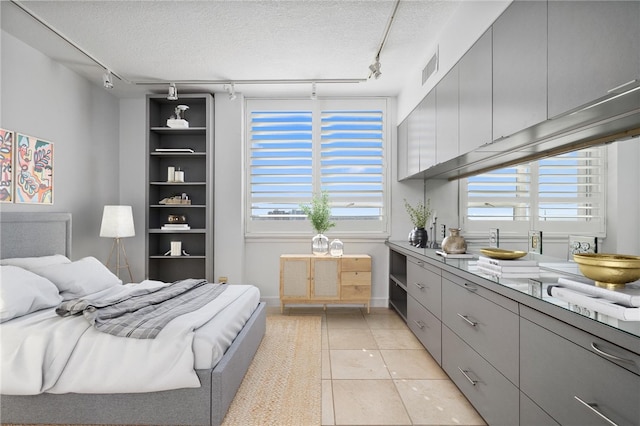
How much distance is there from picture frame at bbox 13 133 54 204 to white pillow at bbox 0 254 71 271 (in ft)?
1.90

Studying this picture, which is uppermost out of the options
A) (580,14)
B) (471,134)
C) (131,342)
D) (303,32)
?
(303,32)

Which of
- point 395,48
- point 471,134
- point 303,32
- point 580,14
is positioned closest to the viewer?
point 580,14

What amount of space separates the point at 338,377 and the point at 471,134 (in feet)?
6.57

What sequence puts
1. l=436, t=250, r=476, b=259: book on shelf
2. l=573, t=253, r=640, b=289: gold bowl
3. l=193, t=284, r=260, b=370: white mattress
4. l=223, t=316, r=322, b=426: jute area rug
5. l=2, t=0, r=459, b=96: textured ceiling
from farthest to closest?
l=436, t=250, r=476, b=259: book on shelf
l=2, t=0, r=459, b=96: textured ceiling
l=223, t=316, r=322, b=426: jute area rug
l=193, t=284, r=260, b=370: white mattress
l=573, t=253, r=640, b=289: gold bowl

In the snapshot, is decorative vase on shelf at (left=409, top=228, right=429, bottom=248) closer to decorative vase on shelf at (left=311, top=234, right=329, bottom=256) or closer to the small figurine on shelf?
decorative vase on shelf at (left=311, top=234, right=329, bottom=256)

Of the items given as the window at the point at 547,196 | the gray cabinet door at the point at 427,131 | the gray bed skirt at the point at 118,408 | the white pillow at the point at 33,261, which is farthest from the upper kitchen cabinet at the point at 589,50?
the white pillow at the point at 33,261

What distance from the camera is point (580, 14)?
56.9 inches

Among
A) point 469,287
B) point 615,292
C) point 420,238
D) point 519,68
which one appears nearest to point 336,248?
point 420,238

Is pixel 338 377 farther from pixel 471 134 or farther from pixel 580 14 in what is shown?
pixel 580 14

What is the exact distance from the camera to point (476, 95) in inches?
93.4

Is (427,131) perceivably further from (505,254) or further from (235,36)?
(235,36)

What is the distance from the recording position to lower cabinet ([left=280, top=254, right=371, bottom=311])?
14.1 feet

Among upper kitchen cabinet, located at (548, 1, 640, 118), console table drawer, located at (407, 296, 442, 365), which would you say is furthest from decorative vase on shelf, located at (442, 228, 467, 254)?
upper kitchen cabinet, located at (548, 1, 640, 118)

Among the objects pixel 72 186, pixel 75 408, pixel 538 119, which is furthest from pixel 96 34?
pixel 538 119
